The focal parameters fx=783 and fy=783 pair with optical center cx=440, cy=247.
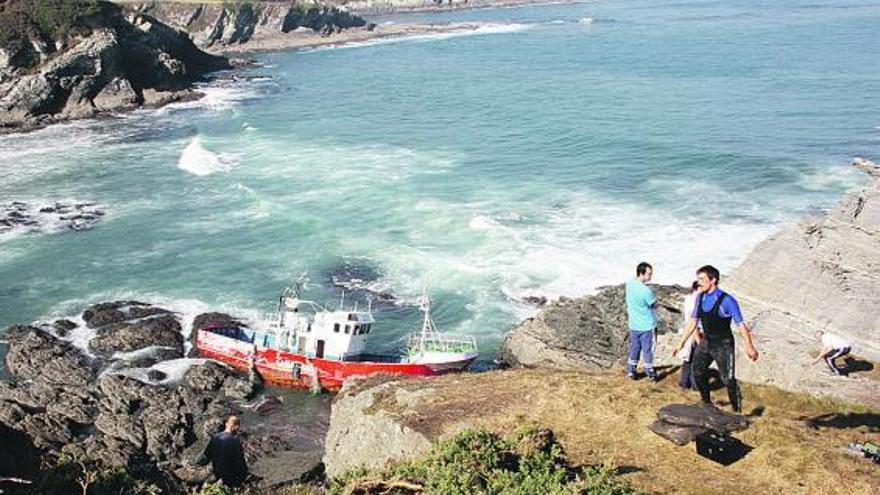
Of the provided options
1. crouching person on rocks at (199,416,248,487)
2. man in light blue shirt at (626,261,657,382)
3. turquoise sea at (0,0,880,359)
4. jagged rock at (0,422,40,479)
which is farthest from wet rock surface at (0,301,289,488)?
man in light blue shirt at (626,261,657,382)

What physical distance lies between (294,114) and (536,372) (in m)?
70.9

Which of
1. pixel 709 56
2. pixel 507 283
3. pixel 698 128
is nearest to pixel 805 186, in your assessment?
pixel 698 128

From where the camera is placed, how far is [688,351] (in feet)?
50.7

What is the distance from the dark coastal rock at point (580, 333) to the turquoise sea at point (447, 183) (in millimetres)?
4068

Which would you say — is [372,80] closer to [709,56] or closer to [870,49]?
[709,56]

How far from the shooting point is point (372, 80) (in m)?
111

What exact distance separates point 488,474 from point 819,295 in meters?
10.1

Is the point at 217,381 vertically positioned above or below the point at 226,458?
below

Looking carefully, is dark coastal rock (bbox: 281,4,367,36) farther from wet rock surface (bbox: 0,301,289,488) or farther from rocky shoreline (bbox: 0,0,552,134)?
wet rock surface (bbox: 0,301,289,488)

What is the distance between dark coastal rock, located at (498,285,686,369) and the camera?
28.0m

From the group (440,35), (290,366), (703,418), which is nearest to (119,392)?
(290,366)

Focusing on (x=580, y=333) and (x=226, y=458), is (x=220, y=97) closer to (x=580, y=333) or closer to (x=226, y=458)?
(x=580, y=333)

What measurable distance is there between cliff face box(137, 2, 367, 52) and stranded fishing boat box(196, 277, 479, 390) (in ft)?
452

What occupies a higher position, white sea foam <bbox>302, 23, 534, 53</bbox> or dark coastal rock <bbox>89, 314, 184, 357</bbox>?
white sea foam <bbox>302, 23, 534, 53</bbox>
